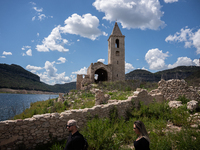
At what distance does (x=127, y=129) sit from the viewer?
17.3 feet

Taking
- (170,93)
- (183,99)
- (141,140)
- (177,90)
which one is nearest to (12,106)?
(141,140)

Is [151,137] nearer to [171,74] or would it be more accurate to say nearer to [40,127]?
[40,127]

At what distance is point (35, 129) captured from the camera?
4910 millimetres

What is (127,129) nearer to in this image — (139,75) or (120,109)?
(120,109)

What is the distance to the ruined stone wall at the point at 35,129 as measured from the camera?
4.42 meters

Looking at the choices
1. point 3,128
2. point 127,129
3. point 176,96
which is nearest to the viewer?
point 3,128

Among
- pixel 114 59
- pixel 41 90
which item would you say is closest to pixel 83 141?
pixel 114 59

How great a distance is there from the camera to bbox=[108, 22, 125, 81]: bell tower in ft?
95.8

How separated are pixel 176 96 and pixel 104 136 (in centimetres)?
818

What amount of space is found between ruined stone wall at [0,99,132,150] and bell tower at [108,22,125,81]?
2375 cm

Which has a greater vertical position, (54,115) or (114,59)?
(114,59)

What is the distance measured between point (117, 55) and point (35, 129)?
88.6 feet

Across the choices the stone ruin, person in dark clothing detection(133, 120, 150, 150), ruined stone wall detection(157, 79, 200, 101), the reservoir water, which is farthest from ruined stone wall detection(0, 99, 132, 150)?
ruined stone wall detection(157, 79, 200, 101)

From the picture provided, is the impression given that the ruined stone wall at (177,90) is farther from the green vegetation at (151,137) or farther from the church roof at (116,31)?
the church roof at (116,31)
